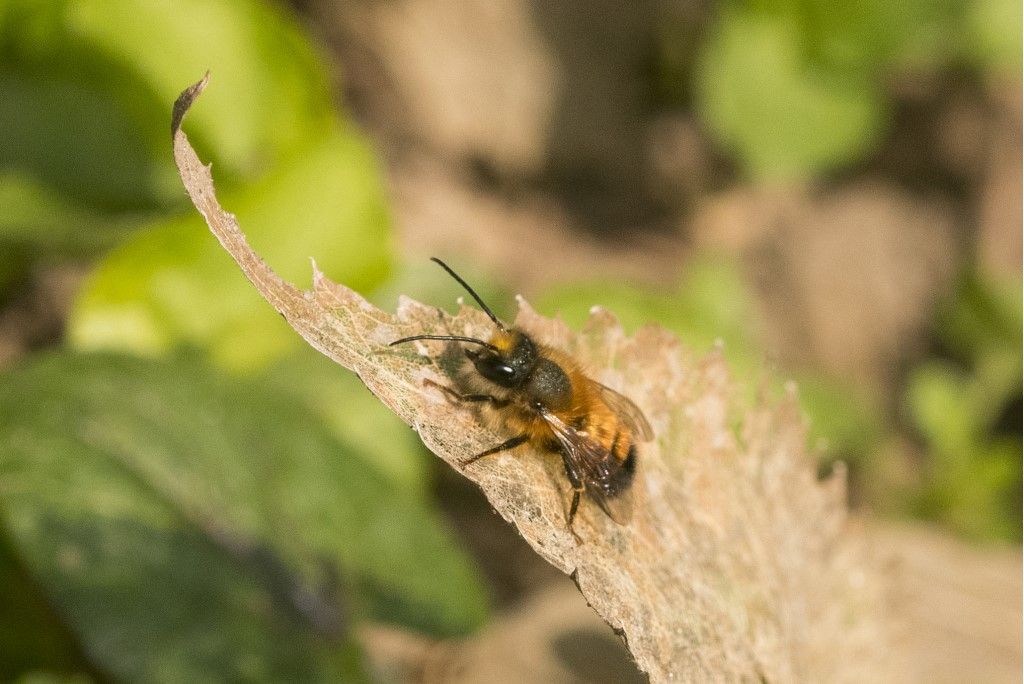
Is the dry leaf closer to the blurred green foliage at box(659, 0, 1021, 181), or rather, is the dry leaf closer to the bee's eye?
the bee's eye

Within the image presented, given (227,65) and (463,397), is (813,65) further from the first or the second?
(463,397)

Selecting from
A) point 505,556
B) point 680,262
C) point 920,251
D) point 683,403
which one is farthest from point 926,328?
point 683,403

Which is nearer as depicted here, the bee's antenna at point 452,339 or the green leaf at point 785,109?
the bee's antenna at point 452,339

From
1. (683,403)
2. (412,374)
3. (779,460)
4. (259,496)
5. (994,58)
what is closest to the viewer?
(412,374)

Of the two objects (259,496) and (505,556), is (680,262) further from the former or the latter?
(259,496)

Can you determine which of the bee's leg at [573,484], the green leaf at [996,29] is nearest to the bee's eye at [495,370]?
the bee's leg at [573,484]

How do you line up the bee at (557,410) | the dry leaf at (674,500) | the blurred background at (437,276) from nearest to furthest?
the dry leaf at (674,500) → the bee at (557,410) → the blurred background at (437,276)

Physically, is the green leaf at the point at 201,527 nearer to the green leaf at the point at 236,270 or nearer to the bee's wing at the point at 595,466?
the green leaf at the point at 236,270

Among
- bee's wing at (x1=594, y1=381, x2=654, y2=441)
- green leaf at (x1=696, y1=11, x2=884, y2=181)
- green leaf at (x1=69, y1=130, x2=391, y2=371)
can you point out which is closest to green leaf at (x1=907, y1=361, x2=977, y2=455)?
green leaf at (x1=696, y1=11, x2=884, y2=181)
